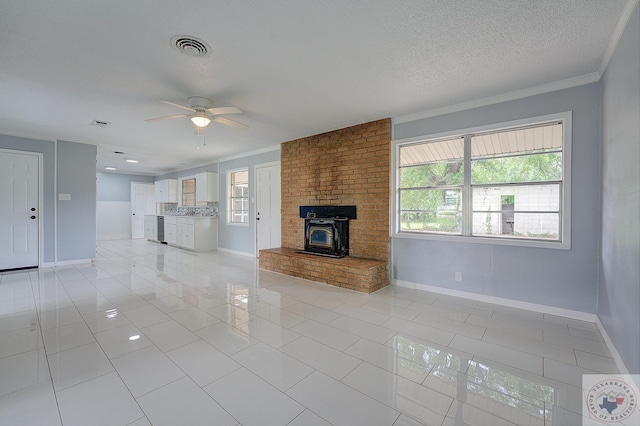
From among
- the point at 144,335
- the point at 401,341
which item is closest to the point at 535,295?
the point at 401,341

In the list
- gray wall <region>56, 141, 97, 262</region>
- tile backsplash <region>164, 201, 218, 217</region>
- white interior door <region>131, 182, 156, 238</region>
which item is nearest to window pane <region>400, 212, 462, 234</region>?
tile backsplash <region>164, 201, 218, 217</region>

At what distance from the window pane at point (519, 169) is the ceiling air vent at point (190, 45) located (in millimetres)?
3314

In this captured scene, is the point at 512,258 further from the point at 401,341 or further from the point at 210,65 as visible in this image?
the point at 210,65

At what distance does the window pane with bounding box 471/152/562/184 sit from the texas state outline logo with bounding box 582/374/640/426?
2028 mm

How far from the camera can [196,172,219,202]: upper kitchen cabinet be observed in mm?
7535

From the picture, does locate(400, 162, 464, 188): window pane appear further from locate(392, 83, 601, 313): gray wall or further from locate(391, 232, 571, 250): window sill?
locate(391, 232, 571, 250): window sill

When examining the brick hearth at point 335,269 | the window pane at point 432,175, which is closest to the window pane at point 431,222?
the window pane at point 432,175

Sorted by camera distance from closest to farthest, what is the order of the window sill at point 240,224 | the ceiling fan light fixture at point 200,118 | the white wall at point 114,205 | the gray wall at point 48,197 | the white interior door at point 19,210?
the ceiling fan light fixture at point 200,118
the white interior door at point 19,210
the gray wall at point 48,197
the window sill at point 240,224
the white wall at point 114,205

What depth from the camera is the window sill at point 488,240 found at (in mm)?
2982

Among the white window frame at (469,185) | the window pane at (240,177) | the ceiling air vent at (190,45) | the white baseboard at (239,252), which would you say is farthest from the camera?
the window pane at (240,177)

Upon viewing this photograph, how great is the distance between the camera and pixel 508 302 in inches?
128

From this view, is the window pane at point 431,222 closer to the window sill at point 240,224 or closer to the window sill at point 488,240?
the window sill at point 488,240

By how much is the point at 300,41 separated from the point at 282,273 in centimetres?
364

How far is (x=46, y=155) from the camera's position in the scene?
521 cm
